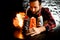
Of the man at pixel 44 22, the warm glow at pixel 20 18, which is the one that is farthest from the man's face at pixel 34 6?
the warm glow at pixel 20 18

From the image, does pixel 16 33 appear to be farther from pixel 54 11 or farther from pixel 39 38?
pixel 54 11

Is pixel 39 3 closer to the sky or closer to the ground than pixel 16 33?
closer to the sky

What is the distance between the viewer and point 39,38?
2895mm

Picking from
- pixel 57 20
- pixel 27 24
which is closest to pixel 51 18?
pixel 57 20

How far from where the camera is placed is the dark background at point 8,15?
2961 millimetres

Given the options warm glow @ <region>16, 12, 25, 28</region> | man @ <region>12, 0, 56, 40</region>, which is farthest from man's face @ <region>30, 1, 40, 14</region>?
warm glow @ <region>16, 12, 25, 28</region>

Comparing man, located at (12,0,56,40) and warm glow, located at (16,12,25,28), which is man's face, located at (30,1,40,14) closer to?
man, located at (12,0,56,40)

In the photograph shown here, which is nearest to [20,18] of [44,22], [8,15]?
[8,15]

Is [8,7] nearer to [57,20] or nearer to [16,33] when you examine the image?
[16,33]

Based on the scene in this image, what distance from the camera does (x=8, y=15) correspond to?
2.99 m

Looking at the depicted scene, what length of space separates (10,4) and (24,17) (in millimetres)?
212

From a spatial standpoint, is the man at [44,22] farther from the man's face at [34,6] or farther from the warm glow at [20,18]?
the warm glow at [20,18]

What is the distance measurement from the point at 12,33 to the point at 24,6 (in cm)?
30

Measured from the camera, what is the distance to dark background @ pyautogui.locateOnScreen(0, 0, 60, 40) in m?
2.96
